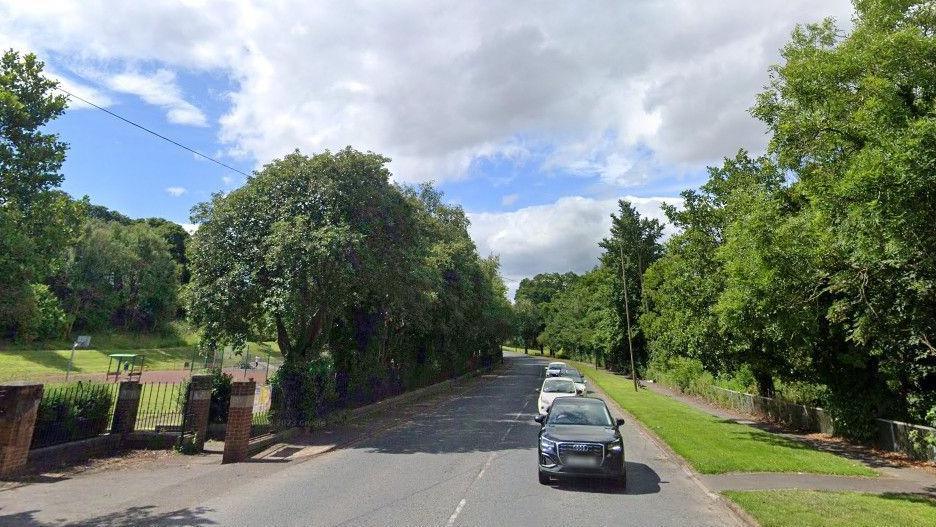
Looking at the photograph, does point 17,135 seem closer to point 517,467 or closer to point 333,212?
point 333,212

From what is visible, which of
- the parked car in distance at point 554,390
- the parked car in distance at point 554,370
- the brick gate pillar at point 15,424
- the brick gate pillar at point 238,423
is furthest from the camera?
the parked car in distance at point 554,370

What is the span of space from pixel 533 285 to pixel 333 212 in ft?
379

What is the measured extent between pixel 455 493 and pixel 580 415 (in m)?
3.31

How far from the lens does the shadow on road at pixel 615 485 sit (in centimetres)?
955

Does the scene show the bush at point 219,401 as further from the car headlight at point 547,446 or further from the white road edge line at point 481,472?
the car headlight at point 547,446

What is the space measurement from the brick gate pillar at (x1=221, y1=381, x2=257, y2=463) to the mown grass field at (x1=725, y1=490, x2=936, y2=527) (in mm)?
10308

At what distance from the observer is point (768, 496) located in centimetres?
917

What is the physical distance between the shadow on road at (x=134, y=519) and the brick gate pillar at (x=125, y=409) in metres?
5.76

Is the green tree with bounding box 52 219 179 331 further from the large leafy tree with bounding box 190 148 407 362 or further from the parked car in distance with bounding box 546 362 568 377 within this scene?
the large leafy tree with bounding box 190 148 407 362

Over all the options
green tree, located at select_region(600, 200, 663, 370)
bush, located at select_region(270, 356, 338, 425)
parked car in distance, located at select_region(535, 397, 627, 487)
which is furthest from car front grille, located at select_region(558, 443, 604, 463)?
green tree, located at select_region(600, 200, 663, 370)

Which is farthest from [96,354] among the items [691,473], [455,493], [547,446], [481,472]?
[691,473]

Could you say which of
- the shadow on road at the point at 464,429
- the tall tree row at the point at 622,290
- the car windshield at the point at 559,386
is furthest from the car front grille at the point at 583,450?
the tall tree row at the point at 622,290

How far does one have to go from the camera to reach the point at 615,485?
9.91 m

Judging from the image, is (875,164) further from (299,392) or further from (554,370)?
(554,370)
